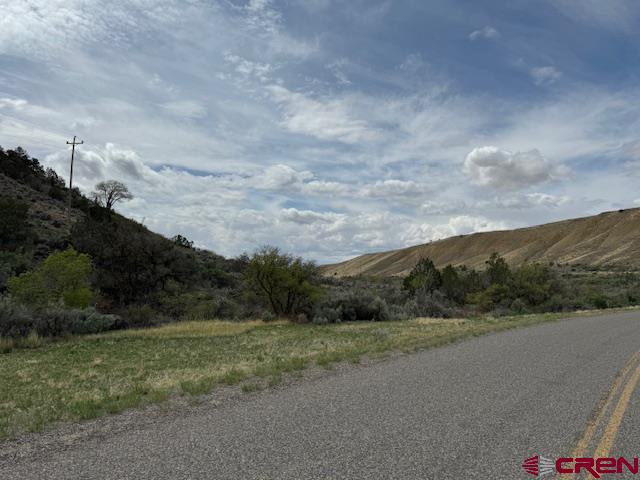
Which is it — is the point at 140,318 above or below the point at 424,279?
below

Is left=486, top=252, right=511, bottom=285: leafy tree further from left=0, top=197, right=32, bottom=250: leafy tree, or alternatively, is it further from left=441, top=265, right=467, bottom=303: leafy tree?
left=0, top=197, right=32, bottom=250: leafy tree

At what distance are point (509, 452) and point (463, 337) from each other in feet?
39.3

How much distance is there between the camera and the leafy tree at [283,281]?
31.6 meters

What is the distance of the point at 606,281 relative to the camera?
6419 cm

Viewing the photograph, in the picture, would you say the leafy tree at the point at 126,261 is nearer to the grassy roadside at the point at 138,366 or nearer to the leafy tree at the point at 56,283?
the leafy tree at the point at 56,283

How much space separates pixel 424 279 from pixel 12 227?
35592 millimetres

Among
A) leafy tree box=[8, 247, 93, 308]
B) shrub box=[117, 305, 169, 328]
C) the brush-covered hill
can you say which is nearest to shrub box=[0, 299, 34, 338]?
leafy tree box=[8, 247, 93, 308]

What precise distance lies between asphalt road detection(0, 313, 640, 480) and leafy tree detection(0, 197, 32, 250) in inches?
1555

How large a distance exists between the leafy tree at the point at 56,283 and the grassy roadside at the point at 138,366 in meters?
3.75

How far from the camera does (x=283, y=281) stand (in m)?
31.7

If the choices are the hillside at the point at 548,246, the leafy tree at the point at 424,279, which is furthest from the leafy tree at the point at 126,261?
the hillside at the point at 548,246

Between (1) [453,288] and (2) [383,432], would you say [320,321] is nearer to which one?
(1) [453,288]

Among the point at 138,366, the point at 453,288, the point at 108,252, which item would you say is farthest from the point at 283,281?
the point at 453,288

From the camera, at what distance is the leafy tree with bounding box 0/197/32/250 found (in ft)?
132
